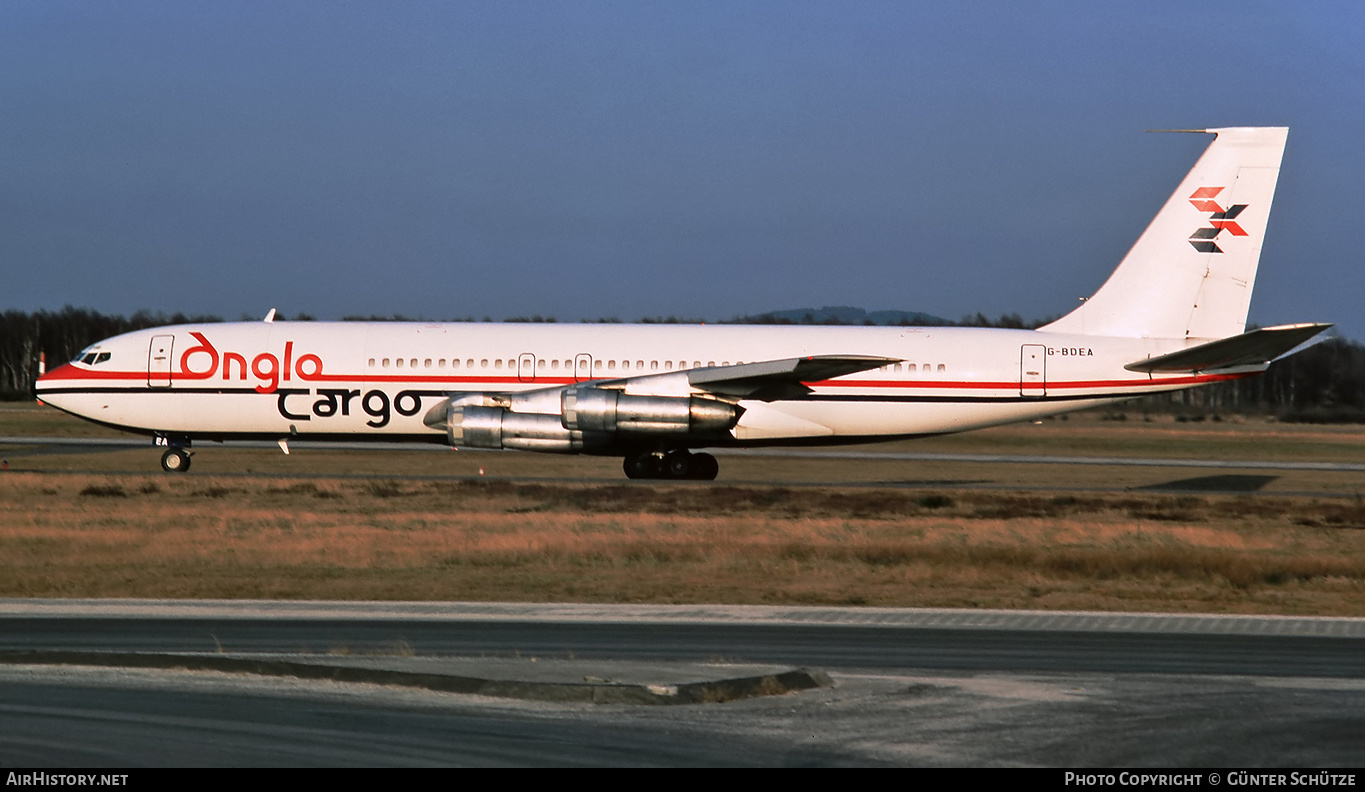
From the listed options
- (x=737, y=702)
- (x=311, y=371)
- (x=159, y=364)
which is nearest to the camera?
(x=737, y=702)

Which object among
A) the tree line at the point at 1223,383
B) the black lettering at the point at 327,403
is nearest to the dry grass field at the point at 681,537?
the black lettering at the point at 327,403

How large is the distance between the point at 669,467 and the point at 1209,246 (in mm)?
15287

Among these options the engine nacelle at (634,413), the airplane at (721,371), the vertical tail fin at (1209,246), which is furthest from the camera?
the vertical tail fin at (1209,246)

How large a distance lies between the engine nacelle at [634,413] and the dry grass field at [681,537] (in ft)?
4.89

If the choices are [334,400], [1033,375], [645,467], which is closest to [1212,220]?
[1033,375]

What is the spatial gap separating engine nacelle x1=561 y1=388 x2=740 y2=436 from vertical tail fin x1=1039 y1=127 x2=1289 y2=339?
11.4m

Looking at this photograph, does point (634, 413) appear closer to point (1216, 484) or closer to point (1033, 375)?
point (1033, 375)

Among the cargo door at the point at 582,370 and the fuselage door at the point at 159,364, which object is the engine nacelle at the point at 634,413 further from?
the fuselage door at the point at 159,364

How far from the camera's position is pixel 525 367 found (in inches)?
1470

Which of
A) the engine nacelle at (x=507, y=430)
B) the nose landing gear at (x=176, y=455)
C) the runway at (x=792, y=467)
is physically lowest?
the runway at (x=792, y=467)

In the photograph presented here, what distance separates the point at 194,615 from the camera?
55.0 feet

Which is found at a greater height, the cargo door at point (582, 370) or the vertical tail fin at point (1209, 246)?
the vertical tail fin at point (1209, 246)

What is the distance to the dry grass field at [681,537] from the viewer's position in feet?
66.4
